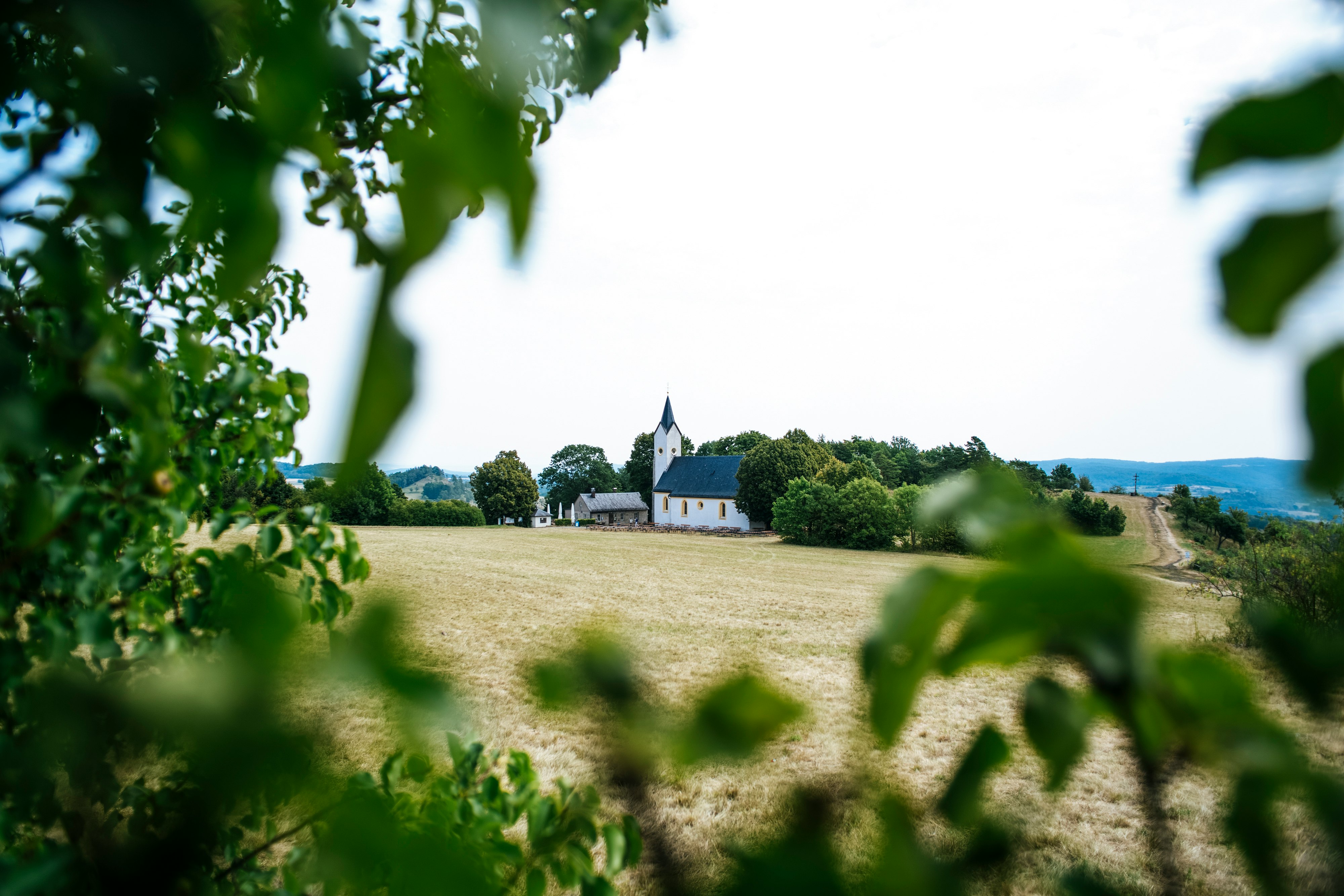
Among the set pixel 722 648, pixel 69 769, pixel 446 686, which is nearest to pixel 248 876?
pixel 69 769

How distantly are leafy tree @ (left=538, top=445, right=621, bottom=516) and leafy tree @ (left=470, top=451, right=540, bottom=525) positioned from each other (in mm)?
13898

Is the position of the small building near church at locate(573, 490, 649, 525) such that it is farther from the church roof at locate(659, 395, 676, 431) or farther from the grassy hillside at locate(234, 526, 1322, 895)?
the grassy hillside at locate(234, 526, 1322, 895)

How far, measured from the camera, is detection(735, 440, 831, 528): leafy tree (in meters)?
38.0

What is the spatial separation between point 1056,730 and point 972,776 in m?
0.07

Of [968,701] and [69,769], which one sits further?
[968,701]

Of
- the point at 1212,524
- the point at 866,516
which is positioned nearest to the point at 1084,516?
the point at 1212,524

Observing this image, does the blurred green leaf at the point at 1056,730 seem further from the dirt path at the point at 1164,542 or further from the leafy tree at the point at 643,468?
the leafy tree at the point at 643,468

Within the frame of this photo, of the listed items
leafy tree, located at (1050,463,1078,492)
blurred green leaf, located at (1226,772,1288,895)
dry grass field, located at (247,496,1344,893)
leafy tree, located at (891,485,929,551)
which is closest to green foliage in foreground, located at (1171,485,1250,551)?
dry grass field, located at (247,496,1344,893)

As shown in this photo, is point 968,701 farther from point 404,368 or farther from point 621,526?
point 621,526

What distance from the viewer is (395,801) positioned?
4.11ft

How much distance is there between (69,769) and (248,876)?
33.5 inches

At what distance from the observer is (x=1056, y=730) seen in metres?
0.44

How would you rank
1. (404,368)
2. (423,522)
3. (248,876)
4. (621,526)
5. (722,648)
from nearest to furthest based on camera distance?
(404,368)
(248,876)
(722,648)
(423,522)
(621,526)

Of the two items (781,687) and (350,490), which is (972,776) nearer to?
(781,687)
